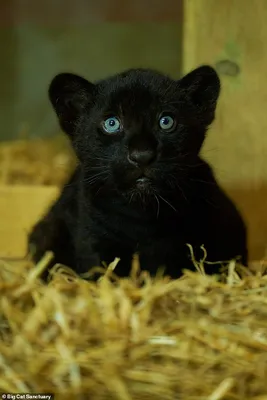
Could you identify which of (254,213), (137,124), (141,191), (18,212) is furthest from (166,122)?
(18,212)

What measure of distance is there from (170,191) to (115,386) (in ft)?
2.46

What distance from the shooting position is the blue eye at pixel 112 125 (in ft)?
5.91

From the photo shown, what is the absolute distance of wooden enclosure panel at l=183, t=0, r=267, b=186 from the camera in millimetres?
2281

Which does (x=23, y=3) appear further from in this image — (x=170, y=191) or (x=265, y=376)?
(x=265, y=376)

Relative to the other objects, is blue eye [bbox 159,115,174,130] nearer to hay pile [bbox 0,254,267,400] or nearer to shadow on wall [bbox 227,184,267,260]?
hay pile [bbox 0,254,267,400]

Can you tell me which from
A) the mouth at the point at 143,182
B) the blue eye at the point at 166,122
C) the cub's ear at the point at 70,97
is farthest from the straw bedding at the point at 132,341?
the cub's ear at the point at 70,97

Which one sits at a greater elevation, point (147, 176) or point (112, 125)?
point (112, 125)

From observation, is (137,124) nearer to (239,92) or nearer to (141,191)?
(141,191)

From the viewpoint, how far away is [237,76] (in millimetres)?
2330

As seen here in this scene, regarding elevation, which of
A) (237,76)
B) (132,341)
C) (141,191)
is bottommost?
(132,341)

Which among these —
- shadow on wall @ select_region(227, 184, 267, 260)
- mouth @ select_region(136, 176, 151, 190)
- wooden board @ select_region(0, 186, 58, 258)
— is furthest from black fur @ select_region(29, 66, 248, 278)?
wooden board @ select_region(0, 186, 58, 258)

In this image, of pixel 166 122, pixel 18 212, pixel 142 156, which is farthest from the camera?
pixel 18 212

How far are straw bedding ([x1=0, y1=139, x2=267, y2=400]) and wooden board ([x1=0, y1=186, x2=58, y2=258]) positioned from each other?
3.76ft

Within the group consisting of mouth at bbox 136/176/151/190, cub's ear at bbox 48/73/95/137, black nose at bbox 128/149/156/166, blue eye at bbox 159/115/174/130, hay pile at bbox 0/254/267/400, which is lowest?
hay pile at bbox 0/254/267/400
